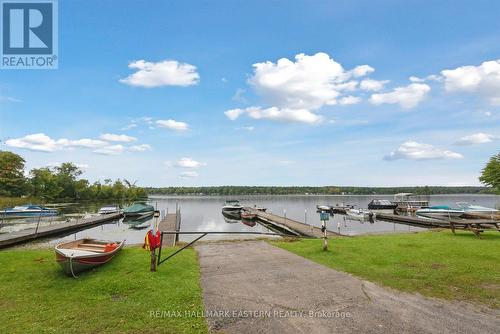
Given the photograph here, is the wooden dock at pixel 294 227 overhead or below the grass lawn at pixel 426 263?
below

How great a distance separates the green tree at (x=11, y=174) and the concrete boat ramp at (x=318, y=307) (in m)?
86.0

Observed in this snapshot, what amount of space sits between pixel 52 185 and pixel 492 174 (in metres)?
109

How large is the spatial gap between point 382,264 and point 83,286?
9.91 meters

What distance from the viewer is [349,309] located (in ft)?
22.4

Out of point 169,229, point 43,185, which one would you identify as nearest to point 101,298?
point 169,229

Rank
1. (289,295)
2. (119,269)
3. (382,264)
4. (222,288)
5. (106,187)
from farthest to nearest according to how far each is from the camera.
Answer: (106,187), (382,264), (119,269), (222,288), (289,295)

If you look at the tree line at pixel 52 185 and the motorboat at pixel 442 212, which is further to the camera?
the tree line at pixel 52 185

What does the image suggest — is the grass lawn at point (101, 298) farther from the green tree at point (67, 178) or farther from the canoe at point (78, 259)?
the green tree at point (67, 178)

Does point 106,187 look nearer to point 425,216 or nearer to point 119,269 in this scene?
point 425,216

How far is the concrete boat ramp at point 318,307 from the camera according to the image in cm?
595

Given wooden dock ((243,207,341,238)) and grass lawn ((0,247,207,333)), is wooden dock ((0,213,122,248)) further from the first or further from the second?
wooden dock ((243,207,341,238))

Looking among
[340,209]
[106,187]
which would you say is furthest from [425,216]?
[106,187]

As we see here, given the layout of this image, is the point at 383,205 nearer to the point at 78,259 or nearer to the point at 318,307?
the point at 318,307

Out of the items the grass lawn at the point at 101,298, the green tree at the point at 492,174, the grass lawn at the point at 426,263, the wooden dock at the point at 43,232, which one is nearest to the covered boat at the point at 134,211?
the wooden dock at the point at 43,232
